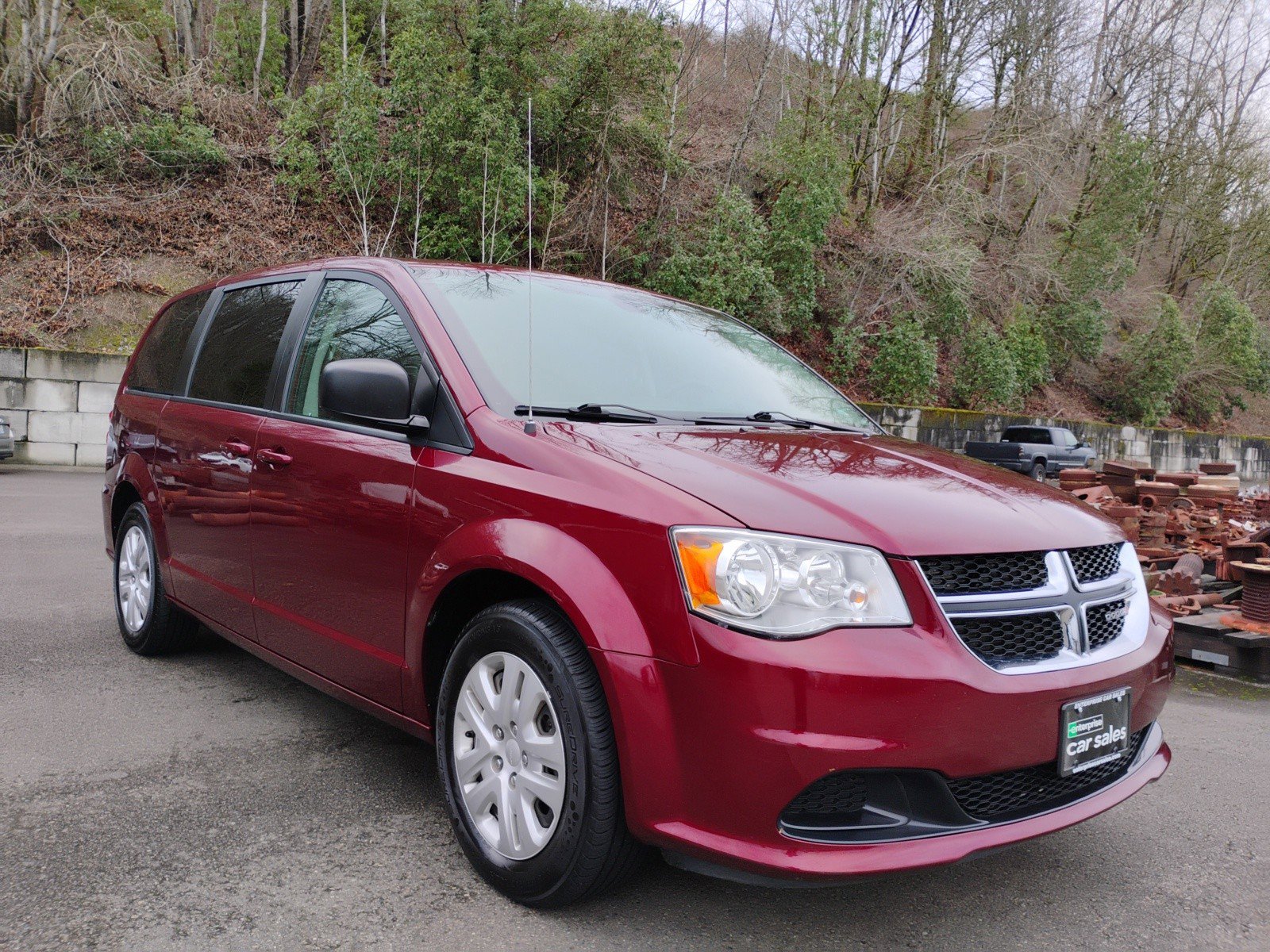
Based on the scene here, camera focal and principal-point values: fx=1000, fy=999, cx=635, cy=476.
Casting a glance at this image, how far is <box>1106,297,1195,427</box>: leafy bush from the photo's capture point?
31562mm

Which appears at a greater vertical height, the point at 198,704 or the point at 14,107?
the point at 14,107

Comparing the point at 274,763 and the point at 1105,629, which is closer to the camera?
the point at 1105,629

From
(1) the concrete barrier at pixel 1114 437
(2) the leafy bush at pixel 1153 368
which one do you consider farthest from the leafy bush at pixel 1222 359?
(2) the leafy bush at pixel 1153 368

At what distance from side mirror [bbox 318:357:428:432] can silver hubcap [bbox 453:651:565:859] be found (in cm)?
80

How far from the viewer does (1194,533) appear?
8422 mm

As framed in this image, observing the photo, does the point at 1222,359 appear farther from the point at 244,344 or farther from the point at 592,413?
the point at 592,413

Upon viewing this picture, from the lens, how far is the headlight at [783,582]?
7.04ft

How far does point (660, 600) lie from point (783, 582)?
0.28 m

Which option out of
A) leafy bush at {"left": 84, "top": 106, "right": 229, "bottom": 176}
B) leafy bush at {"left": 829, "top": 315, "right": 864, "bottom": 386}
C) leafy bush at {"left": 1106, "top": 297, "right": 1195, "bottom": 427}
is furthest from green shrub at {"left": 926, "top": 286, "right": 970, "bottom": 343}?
leafy bush at {"left": 84, "top": 106, "right": 229, "bottom": 176}

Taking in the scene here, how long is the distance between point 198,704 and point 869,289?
23087 millimetres

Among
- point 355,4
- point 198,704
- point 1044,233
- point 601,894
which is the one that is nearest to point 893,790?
point 601,894

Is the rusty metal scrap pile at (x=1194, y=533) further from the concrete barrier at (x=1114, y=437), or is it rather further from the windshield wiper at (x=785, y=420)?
the concrete barrier at (x=1114, y=437)

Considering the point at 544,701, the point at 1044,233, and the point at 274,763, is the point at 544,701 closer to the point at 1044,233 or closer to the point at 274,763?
the point at 274,763

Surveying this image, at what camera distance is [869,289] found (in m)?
25.2
